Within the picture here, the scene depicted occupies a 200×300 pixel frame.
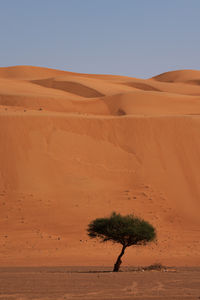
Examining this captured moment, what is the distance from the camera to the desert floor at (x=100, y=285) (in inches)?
547

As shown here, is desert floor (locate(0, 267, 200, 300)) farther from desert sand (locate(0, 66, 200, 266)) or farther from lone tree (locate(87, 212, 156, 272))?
desert sand (locate(0, 66, 200, 266))

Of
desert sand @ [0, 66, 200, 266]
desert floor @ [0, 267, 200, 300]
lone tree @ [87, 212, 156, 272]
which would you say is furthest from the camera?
desert sand @ [0, 66, 200, 266]

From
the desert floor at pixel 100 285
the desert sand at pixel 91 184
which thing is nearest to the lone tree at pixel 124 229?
the desert floor at pixel 100 285

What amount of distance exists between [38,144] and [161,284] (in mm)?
17935

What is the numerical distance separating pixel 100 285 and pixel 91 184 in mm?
15540

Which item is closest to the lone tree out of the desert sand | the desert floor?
the desert floor

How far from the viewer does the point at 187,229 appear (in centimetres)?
2927

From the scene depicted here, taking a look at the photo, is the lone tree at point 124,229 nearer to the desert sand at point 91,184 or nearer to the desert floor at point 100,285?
the desert floor at point 100,285

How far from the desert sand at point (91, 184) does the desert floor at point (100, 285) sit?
5287 mm

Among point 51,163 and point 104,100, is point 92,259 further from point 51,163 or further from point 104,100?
point 104,100

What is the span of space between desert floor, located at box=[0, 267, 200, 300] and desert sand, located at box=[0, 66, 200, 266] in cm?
529

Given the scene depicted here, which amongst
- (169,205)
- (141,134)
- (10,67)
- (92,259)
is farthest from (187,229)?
(10,67)

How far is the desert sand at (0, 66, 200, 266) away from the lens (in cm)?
2658

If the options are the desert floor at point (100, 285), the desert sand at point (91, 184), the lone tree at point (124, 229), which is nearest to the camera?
the desert floor at point (100, 285)
